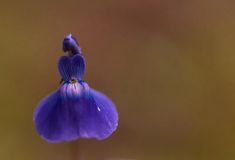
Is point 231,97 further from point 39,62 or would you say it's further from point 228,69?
point 39,62

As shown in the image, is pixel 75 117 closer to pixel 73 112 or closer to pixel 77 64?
pixel 73 112

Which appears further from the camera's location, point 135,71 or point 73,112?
point 135,71

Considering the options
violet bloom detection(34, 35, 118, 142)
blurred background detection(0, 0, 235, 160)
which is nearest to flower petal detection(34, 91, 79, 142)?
violet bloom detection(34, 35, 118, 142)

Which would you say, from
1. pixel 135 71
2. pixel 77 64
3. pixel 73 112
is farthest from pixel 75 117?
pixel 135 71

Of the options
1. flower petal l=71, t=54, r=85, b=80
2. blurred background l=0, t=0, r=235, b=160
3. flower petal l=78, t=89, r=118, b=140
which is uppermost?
blurred background l=0, t=0, r=235, b=160

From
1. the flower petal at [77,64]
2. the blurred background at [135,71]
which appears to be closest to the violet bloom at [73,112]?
the flower petal at [77,64]

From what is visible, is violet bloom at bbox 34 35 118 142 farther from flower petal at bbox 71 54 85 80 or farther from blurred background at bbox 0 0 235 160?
blurred background at bbox 0 0 235 160

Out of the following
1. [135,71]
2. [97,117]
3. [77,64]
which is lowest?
[97,117]
